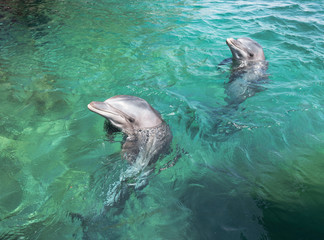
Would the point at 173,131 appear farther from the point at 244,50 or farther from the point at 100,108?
the point at 244,50

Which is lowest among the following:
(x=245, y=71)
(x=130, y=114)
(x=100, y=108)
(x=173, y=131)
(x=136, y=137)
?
(x=173, y=131)

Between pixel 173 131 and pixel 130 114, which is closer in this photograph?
pixel 130 114

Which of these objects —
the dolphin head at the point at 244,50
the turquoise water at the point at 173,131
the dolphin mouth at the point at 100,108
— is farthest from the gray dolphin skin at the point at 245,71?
the dolphin mouth at the point at 100,108

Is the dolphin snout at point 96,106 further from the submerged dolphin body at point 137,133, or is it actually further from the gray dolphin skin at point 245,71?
the gray dolphin skin at point 245,71

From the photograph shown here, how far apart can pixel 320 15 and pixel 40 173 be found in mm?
13326

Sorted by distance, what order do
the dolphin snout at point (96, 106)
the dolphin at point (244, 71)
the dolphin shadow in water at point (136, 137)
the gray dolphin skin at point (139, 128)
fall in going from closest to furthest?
the dolphin snout at point (96, 106)
the dolphin shadow in water at point (136, 137)
the gray dolphin skin at point (139, 128)
the dolphin at point (244, 71)

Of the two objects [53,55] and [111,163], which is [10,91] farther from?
[111,163]

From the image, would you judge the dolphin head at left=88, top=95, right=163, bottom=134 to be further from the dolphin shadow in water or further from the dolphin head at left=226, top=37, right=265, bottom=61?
the dolphin head at left=226, top=37, right=265, bottom=61

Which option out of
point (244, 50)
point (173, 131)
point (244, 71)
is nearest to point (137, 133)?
point (173, 131)

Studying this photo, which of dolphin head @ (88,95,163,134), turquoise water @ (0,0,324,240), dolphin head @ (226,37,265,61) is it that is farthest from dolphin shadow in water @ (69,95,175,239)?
dolphin head @ (226,37,265,61)

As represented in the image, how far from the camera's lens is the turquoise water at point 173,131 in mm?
3531

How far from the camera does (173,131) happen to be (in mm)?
5129

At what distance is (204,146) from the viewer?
4.89 meters

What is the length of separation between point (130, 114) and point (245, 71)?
414 centimetres
